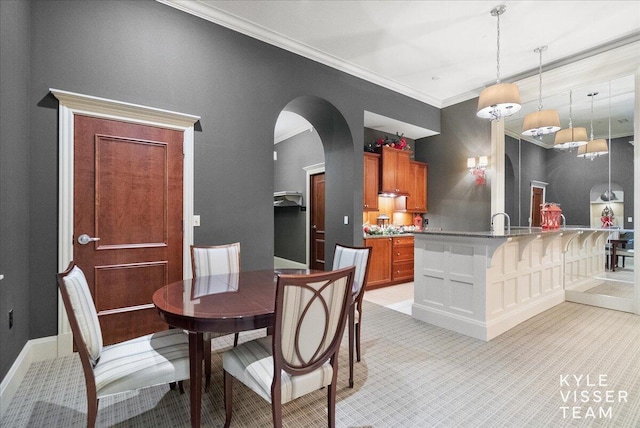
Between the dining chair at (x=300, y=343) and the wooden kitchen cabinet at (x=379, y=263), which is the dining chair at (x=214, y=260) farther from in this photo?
the wooden kitchen cabinet at (x=379, y=263)

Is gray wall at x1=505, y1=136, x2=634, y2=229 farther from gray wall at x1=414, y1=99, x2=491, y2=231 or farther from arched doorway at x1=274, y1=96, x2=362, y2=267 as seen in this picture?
arched doorway at x1=274, y1=96, x2=362, y2=267

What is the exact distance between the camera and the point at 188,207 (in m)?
3.07

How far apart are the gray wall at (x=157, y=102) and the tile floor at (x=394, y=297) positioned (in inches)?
36.0

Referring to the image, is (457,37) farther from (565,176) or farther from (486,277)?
(486,277)

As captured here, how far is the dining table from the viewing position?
1.45m

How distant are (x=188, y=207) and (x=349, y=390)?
7.43 feet

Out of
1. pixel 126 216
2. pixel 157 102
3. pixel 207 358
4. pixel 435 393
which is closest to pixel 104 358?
pixel 207 358

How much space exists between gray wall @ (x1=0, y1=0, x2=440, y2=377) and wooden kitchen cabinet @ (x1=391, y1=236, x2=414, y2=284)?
1101 mm

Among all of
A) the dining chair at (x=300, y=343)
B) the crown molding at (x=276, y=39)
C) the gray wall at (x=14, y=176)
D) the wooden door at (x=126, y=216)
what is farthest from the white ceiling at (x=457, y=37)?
the dining chair at (x=300, y=343)

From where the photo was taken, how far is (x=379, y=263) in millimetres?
5102

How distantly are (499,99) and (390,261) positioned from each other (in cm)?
303

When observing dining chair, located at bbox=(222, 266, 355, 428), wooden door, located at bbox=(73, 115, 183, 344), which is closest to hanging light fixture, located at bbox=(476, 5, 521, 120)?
dining chair, located at bbox=(222, 266, 355, 428)

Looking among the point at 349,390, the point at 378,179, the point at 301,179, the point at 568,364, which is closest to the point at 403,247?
the point at 378,179

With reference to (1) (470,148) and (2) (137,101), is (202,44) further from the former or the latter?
(1) (470,148)
